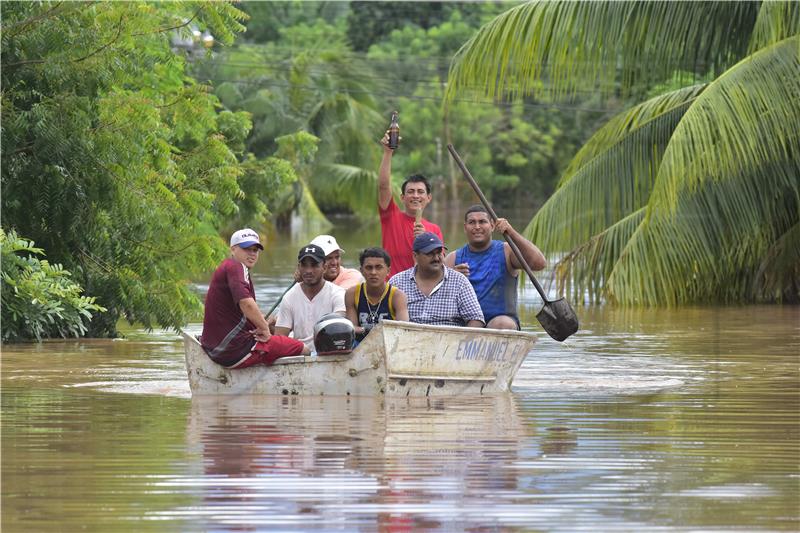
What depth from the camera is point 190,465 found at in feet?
31.3

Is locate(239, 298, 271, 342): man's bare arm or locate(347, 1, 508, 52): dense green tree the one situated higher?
locate(347, 1, 508, 52): dense green tree

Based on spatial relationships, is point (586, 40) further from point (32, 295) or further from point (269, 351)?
point (269, 351)

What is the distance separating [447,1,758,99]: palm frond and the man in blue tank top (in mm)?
9845

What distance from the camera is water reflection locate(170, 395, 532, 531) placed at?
320 inches

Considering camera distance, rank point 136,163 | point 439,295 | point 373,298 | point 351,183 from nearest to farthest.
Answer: point 373,298
point 439,295
point 136,163
point 351,183

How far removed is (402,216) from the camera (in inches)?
565

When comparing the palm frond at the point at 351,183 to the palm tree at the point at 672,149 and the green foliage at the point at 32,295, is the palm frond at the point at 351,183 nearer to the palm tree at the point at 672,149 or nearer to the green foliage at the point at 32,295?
the palm tree at the point at 672,149

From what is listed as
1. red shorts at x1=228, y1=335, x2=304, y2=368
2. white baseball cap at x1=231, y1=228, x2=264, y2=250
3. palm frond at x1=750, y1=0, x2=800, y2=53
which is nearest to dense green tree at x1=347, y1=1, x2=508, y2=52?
palm frond at x1=750, y1=0, x2=800, y2=53

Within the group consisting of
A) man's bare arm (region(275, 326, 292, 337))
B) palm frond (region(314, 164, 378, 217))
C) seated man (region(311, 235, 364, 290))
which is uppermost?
seated man (region(311, 235, 364, 290))

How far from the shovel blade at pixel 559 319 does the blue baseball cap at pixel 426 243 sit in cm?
157

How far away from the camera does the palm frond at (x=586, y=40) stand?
79.8 feet

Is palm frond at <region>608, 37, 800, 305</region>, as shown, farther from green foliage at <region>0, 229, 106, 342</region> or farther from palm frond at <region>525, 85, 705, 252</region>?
green foliage at <region>0, 229, 106, 342</region>

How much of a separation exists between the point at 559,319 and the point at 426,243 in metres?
1.76

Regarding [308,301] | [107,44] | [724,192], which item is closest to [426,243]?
[308,301]
